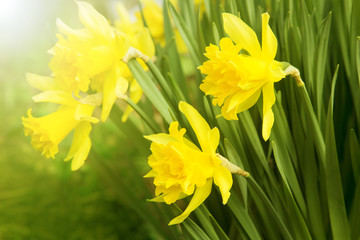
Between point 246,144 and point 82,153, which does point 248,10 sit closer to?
point 246,144

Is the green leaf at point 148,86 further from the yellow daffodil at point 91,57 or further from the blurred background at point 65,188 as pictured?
the blurred background at point 65,188

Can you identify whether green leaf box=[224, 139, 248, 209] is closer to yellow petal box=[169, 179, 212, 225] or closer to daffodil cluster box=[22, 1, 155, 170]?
yellow petal box=[169, 179, 212, 225]

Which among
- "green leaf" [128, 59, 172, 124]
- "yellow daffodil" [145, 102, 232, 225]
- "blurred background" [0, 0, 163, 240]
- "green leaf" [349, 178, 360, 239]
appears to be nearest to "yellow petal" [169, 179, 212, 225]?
"yellow daffodil" [145, 102, 232, 225]

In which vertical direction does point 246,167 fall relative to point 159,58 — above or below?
below

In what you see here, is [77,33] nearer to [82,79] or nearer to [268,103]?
[82,79]

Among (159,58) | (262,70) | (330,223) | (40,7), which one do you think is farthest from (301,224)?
(40,7)

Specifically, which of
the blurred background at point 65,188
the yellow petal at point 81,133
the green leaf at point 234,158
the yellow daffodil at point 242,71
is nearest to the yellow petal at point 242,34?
the yellow daffodil at point 242,71

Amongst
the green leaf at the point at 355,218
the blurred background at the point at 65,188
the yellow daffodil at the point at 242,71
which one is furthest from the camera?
the blurred background at the point at 65,188

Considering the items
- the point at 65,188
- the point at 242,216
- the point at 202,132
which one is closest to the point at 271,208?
the point at 242,216
